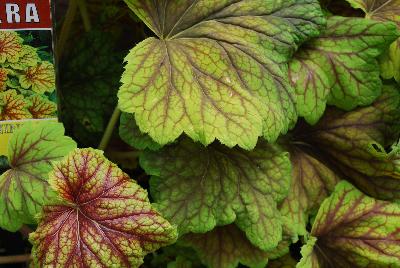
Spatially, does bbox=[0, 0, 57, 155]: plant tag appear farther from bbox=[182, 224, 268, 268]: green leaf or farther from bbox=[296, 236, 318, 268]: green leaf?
bbox=[296, 236, 318, 268]: green leaf

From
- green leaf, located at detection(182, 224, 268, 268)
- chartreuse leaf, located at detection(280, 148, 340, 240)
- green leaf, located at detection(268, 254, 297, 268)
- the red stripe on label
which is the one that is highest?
the red stripe on label

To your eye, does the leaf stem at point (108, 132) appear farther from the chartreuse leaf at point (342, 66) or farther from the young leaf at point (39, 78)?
the chartreuse leaf at point (342, 66)

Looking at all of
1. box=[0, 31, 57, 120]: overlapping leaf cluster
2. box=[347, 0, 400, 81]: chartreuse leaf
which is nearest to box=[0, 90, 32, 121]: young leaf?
box=[0, 31, 57, 120]: overlapping leaf cluster

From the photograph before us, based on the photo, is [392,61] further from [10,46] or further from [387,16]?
[10,46]

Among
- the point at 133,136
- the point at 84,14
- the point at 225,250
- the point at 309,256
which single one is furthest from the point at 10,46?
the point at 309,256

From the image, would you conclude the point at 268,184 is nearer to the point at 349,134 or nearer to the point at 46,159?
the point at 349,134

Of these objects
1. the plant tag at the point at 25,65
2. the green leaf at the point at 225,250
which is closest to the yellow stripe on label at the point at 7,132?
the plant tag at the point at 25,65
